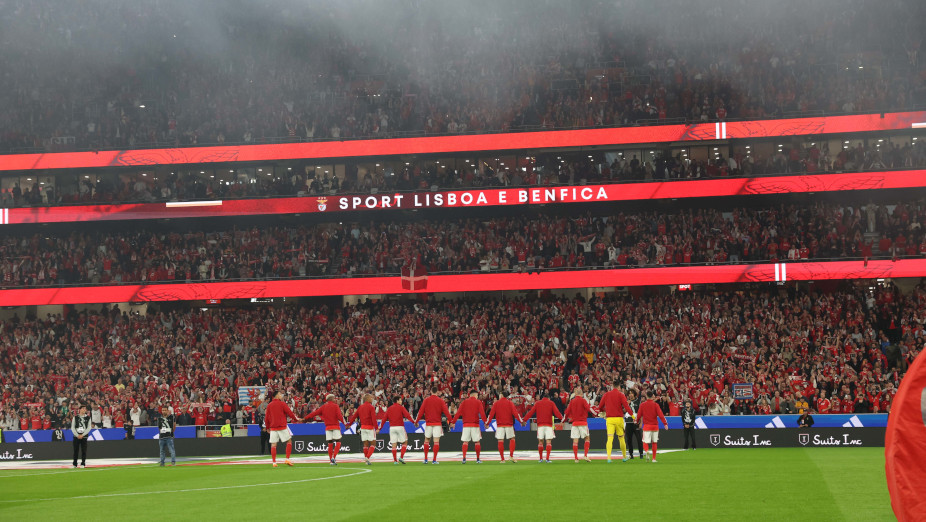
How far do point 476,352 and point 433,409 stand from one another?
56.7 feet

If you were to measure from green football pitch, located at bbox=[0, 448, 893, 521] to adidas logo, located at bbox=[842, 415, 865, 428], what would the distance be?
7.47 meters

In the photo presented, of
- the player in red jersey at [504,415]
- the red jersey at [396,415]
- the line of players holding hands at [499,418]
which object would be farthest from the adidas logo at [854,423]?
the red jersey at [396,415]

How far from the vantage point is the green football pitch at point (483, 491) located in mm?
13367

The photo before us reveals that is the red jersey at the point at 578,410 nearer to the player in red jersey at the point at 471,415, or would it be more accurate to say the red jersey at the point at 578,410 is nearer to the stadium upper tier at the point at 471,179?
the player in red jersey at the point at 471,415

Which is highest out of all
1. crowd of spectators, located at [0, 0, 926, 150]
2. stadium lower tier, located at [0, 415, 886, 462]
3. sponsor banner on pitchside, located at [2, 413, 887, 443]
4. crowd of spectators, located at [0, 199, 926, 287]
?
crowd of spectators, located at [0, 0, 926, 150]

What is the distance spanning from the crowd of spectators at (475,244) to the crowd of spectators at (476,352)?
82.0 inches

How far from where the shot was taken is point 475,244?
49938 millimetres

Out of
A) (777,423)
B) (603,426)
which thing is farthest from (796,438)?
(603,426)

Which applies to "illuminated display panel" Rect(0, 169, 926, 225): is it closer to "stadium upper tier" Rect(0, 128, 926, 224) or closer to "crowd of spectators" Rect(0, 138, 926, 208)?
"stadium upper tier" Rect(0, 128, 926, 224)

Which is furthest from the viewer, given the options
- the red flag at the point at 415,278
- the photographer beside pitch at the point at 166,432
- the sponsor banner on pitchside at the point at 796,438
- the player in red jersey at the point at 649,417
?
the red flag at the point at 415,278

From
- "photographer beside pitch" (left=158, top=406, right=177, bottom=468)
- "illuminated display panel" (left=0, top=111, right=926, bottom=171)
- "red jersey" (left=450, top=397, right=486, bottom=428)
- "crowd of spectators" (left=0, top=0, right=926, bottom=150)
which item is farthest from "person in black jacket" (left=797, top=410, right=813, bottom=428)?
"photographer beside pitch" (left=158, top=406, right=177, bottom=468)

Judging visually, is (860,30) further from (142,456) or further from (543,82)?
(142,456)

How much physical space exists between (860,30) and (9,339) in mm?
47859

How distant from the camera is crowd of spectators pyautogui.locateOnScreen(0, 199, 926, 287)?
46406 millimetres
